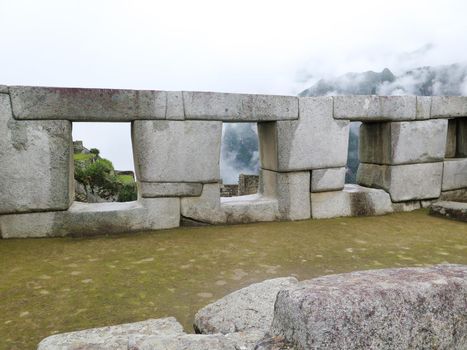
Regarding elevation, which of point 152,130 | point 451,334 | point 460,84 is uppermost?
point 460,84

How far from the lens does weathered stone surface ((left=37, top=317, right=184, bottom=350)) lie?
5.70 ft

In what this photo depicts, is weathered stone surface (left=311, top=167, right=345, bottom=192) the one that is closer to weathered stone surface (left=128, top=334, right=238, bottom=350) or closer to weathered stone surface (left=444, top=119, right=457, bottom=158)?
weathered stone surface (left=444, top=119, right=457, bottom=158)

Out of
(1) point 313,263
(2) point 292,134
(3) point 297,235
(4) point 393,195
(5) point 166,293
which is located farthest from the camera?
(4) point 393,195

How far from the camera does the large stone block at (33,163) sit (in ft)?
13.4

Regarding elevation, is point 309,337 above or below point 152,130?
below

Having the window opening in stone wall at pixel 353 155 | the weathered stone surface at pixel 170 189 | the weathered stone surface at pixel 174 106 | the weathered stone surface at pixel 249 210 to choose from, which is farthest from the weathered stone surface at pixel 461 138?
the window opening in stone wall at pixel 353 155

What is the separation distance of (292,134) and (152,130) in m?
1.84

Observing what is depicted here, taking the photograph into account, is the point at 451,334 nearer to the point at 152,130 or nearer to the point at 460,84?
the point at 152,130

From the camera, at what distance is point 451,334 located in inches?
55.7

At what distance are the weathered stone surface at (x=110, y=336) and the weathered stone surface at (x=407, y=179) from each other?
4.58 m

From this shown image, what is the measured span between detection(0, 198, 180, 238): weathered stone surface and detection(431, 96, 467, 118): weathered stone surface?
165 inches

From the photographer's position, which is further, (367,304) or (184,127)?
(184,127)

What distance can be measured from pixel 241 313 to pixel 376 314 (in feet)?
3.05

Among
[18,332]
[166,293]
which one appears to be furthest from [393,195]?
[18,332]
